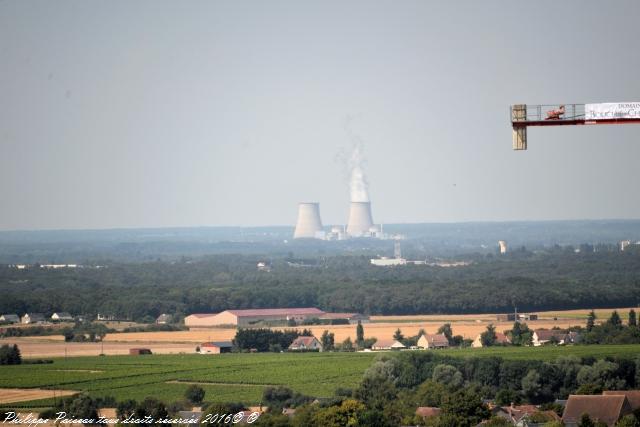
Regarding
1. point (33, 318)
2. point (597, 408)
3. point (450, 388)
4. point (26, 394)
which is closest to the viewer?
point (597, 408)

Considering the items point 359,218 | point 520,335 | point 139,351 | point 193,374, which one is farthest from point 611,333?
point 359,218

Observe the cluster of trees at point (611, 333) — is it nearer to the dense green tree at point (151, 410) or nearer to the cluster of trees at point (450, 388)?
the cluster of trees at point (450, 388)

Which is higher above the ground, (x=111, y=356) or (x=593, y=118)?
(x=593, y=118)

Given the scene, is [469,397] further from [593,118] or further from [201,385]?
[201,385]

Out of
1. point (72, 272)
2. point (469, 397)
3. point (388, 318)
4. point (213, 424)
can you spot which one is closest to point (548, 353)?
point (469, 397)

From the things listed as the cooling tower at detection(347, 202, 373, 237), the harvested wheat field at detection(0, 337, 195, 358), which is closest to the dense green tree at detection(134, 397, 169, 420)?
the harvested wheat field at detection(0, 337, 195, 358)

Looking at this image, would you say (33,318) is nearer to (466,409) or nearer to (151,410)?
(151,410)
